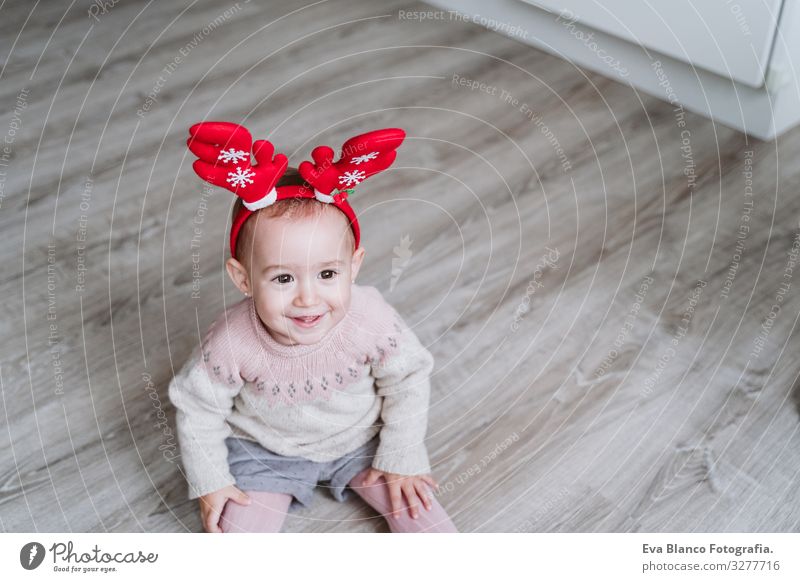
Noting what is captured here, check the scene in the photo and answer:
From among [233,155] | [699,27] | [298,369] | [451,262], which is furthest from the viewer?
[699,27]

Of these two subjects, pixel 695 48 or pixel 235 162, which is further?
pixel 695 48

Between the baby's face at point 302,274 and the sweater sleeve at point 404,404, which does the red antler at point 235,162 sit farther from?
the sweater sleeve at point 404,404

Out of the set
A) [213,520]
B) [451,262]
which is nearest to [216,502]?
[213,520]

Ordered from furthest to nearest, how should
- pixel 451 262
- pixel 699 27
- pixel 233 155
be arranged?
pixel 699 27 < pixel 451 262 < pixel 233 155

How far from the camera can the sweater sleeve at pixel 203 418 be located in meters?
0.74

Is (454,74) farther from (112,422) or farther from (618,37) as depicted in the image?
(112,422)

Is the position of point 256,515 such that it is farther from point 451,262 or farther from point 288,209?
point 451,262

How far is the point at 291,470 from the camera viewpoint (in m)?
0.81

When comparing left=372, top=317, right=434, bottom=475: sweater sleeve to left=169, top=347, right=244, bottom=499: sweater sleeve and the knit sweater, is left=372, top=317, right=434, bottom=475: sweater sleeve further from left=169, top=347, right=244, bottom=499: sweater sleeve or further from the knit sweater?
left=169, top=347, right=244, bottom=499: sweater sleeve

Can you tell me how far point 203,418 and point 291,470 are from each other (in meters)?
0.10

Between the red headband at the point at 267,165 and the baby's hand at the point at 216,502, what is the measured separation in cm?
24

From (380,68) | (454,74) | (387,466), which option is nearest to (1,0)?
(380,68)

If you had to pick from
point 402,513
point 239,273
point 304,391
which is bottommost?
point 402,513

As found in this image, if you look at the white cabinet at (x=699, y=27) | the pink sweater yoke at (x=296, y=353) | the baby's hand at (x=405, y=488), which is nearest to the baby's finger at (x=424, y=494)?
the baby's hand at (x=405, y=488)
